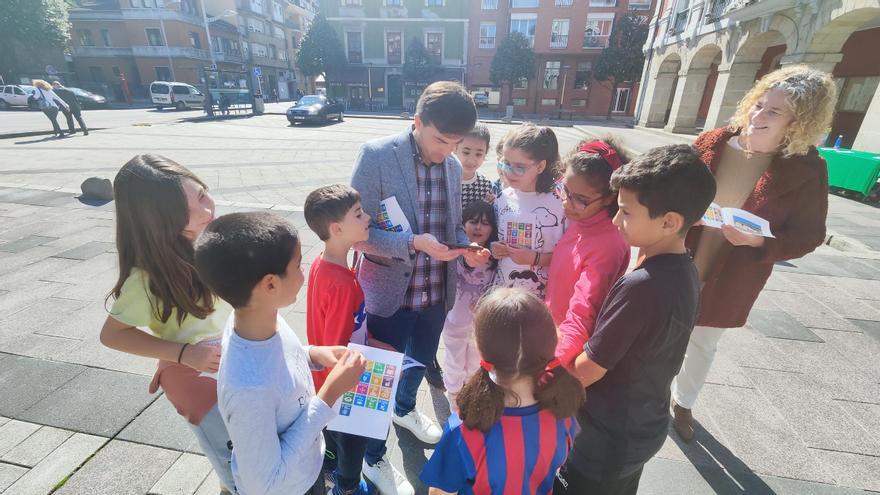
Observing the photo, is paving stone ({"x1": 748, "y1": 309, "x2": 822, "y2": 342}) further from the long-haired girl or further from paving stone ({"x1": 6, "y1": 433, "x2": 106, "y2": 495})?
paving stone ({"x1": 6, "y1": 433, "x2": 106, "y2": 495})

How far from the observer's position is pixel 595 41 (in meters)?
29.5

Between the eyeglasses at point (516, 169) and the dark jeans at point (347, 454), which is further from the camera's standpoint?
the eyeglasses at point (516, 169)

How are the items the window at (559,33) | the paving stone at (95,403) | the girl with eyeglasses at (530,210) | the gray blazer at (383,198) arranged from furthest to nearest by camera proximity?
the window at (559,33) → the paving stone at (95,403) → the girl with eyeglasses at (530,210) → the gray blazer at (383,198)

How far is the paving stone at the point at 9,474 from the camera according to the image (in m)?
1.91

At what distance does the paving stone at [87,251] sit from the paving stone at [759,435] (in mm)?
6354

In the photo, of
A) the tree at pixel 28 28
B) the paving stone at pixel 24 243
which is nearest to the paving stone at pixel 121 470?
the paving stone at pixel 24 243

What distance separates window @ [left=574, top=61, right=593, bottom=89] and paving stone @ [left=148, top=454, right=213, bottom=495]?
3469 centimetres

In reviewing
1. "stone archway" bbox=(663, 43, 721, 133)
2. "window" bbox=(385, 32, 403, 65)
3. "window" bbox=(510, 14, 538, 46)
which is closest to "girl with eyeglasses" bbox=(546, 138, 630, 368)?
"stone archway" bbox=(663, 43, 721, 133)

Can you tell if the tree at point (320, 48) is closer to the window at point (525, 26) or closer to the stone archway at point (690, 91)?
the window at point (525, 26)

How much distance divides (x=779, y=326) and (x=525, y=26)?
33.0m

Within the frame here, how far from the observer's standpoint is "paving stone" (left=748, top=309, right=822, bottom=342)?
3367 millimetres

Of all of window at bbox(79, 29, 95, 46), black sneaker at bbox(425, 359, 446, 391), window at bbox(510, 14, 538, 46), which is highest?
window at bbox(510, 14, 538, 46)

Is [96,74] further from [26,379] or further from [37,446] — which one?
[37,446]

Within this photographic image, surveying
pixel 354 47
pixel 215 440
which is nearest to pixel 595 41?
pixel 354 47
